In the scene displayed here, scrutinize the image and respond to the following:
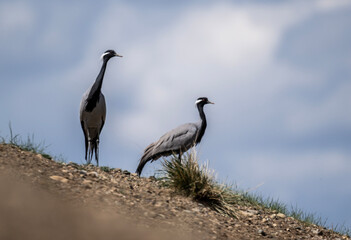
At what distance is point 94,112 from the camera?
1284 centimetres

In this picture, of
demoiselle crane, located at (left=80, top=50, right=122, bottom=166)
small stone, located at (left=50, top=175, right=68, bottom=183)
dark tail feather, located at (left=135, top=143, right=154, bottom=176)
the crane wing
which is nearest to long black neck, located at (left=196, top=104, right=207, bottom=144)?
the crane wing

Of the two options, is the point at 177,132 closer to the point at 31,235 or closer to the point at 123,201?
the point at 123,201

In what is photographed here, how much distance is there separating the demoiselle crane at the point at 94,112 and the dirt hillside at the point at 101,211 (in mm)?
3437

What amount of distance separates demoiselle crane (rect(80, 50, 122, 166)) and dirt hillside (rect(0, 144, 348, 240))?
344 centimetres

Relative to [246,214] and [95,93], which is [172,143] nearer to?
[95,93]

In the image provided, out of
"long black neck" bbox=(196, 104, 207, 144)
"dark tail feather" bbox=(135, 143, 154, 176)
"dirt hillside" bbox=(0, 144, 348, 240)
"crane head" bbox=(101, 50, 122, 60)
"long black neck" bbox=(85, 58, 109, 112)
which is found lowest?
"dirt hillside" bbox=(0, 144, 348, 240)

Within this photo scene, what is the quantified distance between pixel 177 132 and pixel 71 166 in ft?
11.3

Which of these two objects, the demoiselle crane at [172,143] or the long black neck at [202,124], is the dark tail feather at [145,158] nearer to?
the demoiselle crane at [172,143]

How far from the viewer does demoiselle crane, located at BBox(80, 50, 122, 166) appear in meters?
12.8

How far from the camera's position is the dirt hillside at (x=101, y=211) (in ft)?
19.0

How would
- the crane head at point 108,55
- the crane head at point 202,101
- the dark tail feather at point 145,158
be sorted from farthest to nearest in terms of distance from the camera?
1. the crane head at point 108,55
2. the crane head at point 202,101
3. the dark tail feather at point 145,158

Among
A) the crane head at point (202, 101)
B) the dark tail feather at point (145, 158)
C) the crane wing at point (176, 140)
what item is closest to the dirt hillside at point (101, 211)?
the dark tail feather at point (145, 158)

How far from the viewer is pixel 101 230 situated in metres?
5.90

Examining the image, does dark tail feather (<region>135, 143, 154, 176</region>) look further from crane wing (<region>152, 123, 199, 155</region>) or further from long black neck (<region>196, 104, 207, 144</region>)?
long black neck (<region>196, 104, 207, 144</region>)
